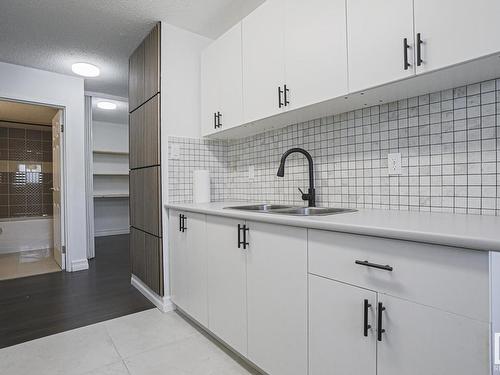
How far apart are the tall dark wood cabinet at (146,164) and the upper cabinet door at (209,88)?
370 millimetres

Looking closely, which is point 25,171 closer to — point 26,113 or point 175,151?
point 26,113

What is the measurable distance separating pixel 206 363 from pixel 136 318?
85 centimetres

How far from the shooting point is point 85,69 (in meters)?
3.16

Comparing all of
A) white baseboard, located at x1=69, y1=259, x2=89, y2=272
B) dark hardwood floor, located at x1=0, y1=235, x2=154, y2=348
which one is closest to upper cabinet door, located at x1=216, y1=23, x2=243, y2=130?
dark hardwood floor, located at x1=0, y1=235, x2=154, y2=348

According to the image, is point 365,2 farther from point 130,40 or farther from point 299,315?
point 130,40

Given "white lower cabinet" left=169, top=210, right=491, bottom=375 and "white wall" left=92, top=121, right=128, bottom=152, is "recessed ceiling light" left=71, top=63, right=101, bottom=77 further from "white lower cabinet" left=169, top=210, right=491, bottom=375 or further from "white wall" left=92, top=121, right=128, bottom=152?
"white wall" left=92, top=121, right=128, bottom=152

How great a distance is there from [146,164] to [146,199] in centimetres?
32

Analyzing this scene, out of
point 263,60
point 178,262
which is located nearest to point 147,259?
point 178,262

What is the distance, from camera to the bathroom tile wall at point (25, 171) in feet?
16.2

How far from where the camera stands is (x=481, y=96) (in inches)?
47.6

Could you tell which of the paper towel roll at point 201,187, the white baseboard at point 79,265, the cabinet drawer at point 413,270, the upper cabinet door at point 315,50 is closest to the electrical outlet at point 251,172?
the paper towel roll at point 201,187

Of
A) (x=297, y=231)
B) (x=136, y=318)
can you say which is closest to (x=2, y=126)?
(x=136, y=318)

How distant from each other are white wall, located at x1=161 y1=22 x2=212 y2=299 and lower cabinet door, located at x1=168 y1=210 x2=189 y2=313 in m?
0.07

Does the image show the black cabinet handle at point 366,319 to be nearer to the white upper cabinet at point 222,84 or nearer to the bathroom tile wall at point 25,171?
the white upper cabinet at point 222,84
